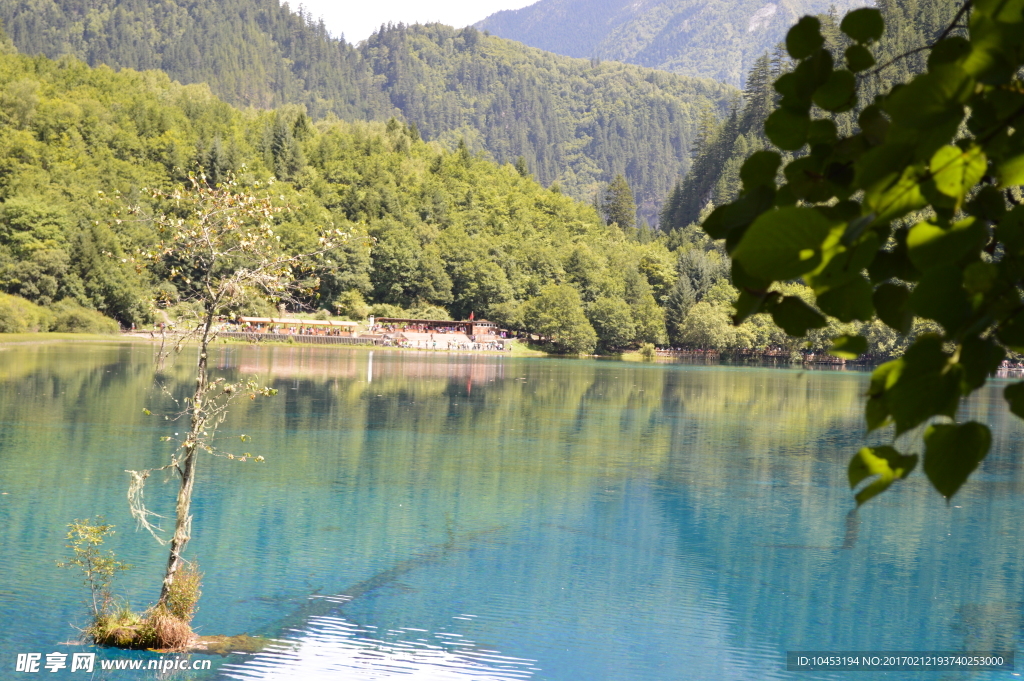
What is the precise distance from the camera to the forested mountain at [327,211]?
94.2 meters

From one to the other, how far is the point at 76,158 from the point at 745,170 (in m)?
143

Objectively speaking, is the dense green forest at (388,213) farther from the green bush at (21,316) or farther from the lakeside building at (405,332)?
the green bush at (21,316)

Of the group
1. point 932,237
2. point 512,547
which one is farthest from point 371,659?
point 932,237

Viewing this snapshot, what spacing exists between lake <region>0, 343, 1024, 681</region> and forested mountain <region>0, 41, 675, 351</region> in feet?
206

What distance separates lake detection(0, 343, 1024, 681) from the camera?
11.9 metres

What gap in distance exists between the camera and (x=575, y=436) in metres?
32.3

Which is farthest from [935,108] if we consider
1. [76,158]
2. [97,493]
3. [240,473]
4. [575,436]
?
[76,158]

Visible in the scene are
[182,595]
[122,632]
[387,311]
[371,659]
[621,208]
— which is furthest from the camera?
[621,208]

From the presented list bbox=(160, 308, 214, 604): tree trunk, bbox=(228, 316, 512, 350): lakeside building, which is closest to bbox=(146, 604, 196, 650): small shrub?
bbox=(160, 308, 214, 604): tree trunk

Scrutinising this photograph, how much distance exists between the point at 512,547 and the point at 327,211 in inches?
4838

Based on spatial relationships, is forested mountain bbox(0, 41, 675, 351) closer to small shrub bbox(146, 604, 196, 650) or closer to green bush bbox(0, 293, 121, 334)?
green bush bbox(0, 293, 121, 334)

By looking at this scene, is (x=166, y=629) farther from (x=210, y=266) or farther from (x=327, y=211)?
(x=327, y=211)

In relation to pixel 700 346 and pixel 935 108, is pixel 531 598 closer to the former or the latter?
pixel 935 108

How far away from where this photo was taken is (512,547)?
16.8m
